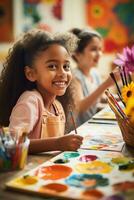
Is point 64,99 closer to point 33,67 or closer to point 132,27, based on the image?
point 33,67

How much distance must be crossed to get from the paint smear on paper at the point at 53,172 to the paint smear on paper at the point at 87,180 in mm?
29

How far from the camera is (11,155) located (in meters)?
0.84

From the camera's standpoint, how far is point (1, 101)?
1319 mm

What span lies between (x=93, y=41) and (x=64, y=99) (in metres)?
0.96

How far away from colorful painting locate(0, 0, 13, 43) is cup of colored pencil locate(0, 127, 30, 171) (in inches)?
116

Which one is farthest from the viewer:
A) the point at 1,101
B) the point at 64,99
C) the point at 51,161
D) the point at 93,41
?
the point at 93,41

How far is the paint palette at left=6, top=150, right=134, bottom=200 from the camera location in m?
0.69

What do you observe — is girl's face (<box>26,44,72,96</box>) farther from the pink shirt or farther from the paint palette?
the paint palette

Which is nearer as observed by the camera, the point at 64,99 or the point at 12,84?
the point at 12,84

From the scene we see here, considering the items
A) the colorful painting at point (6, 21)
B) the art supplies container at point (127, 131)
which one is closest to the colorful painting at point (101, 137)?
the art supplies container at point (127, 131)

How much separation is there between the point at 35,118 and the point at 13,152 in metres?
0.35

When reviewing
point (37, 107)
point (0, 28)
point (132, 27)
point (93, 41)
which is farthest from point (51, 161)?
point (132, 27)

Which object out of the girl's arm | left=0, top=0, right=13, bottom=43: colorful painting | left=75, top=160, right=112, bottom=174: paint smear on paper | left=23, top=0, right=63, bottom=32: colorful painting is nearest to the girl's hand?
the girl's arm

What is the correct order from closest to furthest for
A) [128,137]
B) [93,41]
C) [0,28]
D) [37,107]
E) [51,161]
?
[51,161] → [128,137] → [37,107] → [93,41] → [0,28]
